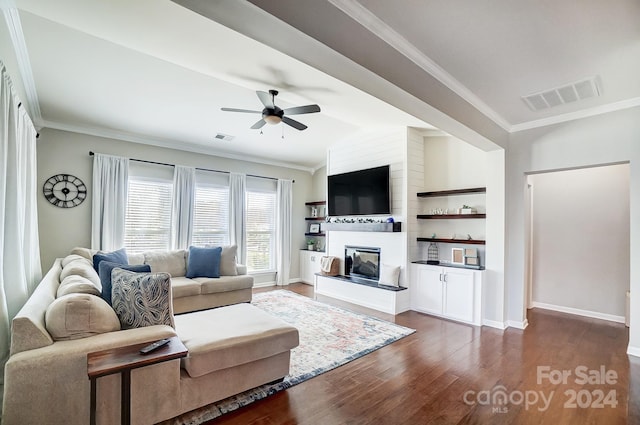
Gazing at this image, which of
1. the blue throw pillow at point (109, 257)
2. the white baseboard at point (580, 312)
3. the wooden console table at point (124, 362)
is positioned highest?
the blue throw pillow at point (109, 257)

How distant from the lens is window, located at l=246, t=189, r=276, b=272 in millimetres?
6598

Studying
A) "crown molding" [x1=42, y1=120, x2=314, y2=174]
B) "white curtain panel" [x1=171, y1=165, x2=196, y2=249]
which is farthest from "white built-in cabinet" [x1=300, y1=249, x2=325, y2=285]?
"white curtain panel" [x1=171, y1=165, x2=196, y2=249]

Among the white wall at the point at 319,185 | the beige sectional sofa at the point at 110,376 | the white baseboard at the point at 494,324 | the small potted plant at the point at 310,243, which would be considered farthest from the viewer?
the white wall at the point at 319,185

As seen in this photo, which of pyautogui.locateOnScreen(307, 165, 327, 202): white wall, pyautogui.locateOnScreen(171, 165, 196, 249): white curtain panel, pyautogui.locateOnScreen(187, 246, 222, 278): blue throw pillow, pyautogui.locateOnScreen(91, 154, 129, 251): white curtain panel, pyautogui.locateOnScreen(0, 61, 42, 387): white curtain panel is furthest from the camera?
pyautogui.locateOnScreen(307, 165, 327, 202): white wall

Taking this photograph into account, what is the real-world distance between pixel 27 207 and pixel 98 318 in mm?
2016

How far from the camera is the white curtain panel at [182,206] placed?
5441 millimetres

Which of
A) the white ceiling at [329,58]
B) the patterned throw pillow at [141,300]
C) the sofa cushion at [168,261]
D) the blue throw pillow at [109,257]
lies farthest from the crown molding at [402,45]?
the sofa cushion at [168,261]

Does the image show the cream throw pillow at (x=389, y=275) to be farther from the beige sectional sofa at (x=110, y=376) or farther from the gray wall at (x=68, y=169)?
the gray wall at (x=68, y=169)

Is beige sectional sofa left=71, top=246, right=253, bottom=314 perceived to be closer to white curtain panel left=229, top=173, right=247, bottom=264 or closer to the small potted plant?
white curtain panel left=229, top=173, right=247, bottom=264

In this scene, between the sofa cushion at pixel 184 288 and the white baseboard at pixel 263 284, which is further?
the white baseboard at pixel 263 284

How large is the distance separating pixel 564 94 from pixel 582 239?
2.78 metres

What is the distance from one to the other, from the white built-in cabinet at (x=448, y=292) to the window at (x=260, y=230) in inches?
131

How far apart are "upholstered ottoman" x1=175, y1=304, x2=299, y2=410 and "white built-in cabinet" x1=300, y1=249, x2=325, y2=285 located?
3962mm

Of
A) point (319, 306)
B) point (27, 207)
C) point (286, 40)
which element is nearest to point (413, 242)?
point (319, 306)
